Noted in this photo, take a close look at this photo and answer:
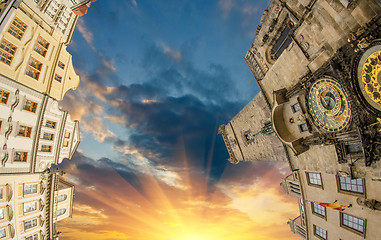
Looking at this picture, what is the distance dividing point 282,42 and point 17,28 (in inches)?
1329

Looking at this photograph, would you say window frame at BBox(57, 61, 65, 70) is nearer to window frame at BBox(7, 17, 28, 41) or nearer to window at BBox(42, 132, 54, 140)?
window frame at BBox(7, 17, 28, 41)

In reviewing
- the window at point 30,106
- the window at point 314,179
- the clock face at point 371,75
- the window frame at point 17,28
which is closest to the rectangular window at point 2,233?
the window at point 30,106

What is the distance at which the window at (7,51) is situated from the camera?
20.4 m

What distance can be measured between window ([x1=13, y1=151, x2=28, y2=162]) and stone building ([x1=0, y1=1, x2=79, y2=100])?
871 centimetres

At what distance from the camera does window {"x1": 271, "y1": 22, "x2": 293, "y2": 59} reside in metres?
21.4

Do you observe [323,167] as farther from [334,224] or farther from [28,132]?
[28,132]

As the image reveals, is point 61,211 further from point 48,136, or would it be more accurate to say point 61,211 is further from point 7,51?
point 7,51

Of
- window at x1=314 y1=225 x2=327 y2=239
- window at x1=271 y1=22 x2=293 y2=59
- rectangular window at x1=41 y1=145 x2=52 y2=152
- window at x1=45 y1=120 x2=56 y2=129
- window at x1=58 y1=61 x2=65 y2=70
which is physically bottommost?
window at x1=314 y1=225 x2=327 y2=239

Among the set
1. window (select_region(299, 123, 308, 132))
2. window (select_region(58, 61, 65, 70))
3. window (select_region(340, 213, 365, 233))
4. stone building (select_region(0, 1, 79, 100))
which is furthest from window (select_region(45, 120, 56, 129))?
window (select_region(340, 213, 365, 233))

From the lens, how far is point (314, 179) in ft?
60.0

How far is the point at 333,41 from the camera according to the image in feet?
44.1

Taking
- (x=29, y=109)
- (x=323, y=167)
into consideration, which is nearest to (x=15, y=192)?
(x=29, y=109)

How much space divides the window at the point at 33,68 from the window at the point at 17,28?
293 centimetres

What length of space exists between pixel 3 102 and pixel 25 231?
1733cm
